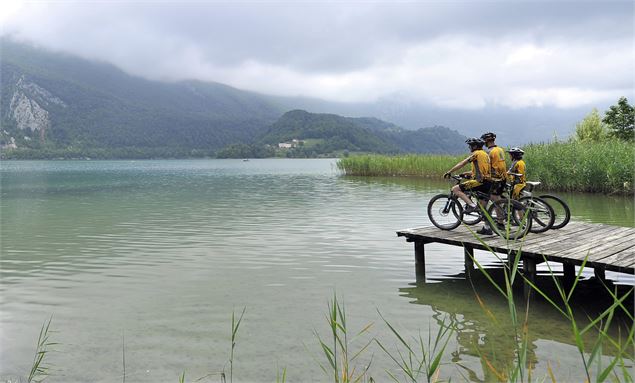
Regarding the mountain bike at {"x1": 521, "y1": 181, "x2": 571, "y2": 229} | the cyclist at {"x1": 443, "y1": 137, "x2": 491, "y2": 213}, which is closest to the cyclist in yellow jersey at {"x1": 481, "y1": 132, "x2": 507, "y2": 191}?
the cyclist at {"x1": 443, "y1": 137, "x2": 491, "y2": 213}

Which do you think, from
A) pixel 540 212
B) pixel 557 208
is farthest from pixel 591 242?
pixel 540 212

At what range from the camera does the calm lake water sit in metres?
6.51

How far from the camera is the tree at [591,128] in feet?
175

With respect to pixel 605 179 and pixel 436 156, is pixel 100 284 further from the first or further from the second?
pixel 436 156

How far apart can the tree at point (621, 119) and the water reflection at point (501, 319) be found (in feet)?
165

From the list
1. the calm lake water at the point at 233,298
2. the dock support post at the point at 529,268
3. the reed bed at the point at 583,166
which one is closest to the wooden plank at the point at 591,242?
the dock support post at the point at 529,268

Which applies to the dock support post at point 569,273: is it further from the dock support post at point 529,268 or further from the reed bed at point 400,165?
the reed bed at point 400,165

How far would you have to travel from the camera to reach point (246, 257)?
13.1 metres

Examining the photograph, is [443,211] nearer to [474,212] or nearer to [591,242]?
[474,212]

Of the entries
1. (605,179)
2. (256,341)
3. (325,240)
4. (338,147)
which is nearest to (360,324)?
(256,341)

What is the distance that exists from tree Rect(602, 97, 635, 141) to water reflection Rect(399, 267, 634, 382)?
50406 mm

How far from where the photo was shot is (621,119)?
53844mm

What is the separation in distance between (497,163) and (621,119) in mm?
52229

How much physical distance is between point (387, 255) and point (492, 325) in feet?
18.3
